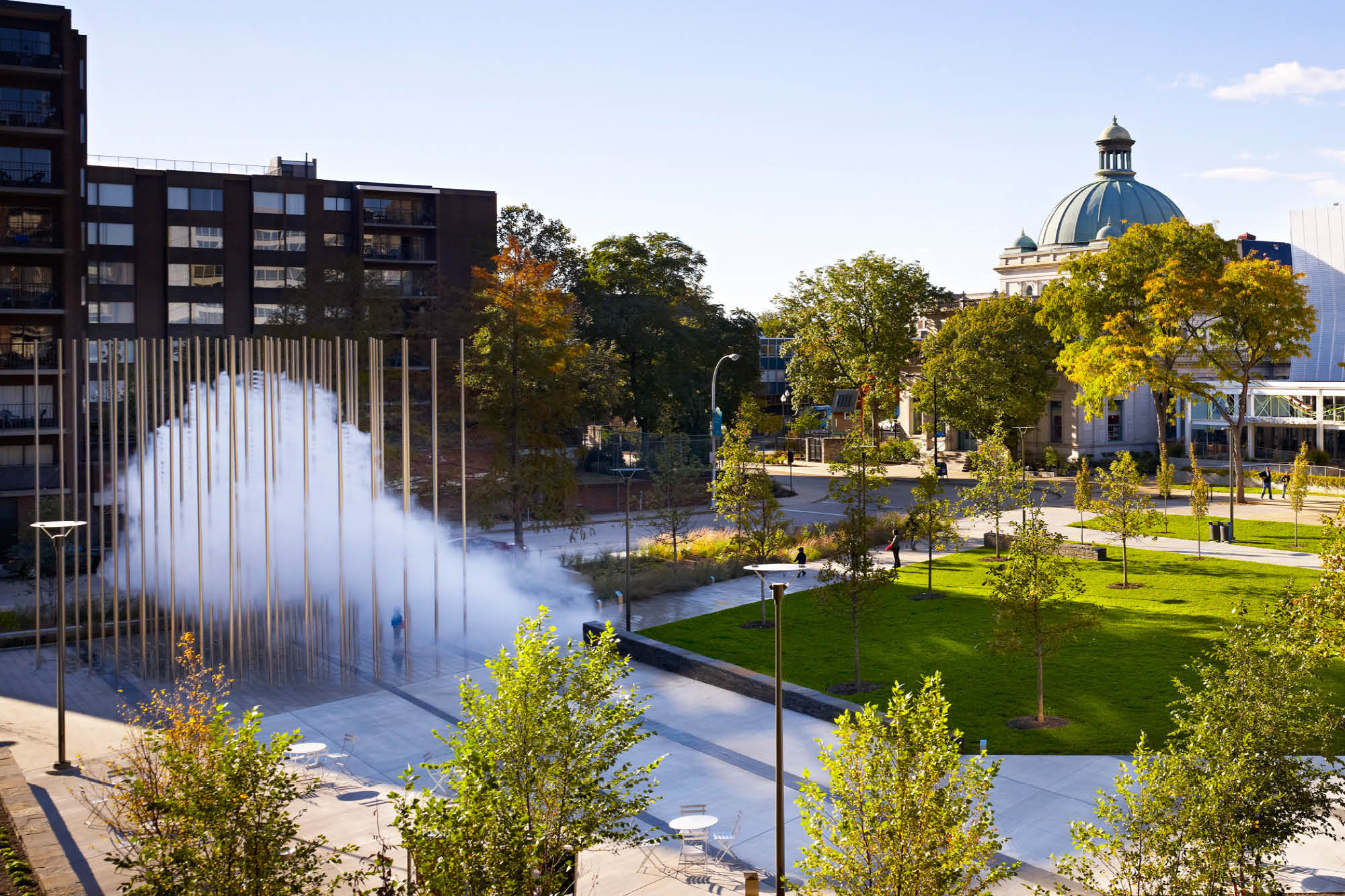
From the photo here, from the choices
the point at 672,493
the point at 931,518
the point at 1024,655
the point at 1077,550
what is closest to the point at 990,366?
the point at 1077,550

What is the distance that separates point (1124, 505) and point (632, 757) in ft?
71.6

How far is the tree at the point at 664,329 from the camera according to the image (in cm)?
6938

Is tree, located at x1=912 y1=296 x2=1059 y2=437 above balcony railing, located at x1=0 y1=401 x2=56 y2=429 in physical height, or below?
above

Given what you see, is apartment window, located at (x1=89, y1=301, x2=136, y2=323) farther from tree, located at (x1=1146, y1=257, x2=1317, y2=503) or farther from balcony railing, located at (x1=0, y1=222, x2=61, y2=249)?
tree, located at (x1=1146, y1=257, x2=1317, y2=503)

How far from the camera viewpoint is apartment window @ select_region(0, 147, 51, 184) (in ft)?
148

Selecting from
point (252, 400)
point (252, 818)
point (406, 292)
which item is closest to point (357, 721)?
point (252, 400)

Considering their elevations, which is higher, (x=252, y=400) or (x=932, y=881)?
(x=252, y=400)

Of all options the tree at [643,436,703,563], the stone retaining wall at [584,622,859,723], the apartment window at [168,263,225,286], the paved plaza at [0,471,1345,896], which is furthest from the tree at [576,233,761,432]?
the paved plaza at [0,471,1345,896]

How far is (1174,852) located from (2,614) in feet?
103

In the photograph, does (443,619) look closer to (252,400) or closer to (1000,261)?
(252,400)

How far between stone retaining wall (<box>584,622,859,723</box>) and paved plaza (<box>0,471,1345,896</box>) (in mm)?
257

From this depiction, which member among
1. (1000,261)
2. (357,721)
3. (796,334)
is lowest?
(357,721)

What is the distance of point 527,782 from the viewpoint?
12039 millimetres

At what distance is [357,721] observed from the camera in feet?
75.8
